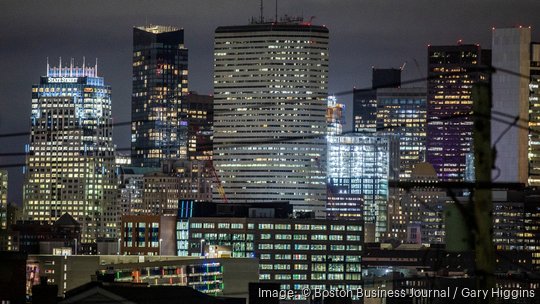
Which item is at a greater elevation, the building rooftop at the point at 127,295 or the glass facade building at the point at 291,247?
the building rooftop at the point at 127,295

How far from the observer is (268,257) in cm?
16650

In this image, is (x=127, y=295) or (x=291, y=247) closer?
(x=127, y=295)

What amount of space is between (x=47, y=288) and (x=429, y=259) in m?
152

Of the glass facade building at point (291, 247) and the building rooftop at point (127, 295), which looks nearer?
the building rooftop at point (127, 295)

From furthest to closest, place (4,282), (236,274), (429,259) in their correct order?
(429,259) < (236,274) < (4,282)

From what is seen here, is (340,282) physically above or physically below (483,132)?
below

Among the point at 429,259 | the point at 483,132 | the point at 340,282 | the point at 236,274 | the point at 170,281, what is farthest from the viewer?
the point at 429,259

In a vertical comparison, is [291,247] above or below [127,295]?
below

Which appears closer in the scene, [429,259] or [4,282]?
[4,282]

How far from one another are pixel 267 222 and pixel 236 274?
45.8 m

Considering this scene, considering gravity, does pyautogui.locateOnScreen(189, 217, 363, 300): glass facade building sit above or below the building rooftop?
below

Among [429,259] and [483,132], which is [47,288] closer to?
[483,132]

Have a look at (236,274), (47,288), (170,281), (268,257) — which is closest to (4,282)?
(47,288)

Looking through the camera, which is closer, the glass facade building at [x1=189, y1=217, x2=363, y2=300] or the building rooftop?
the building rooftop
